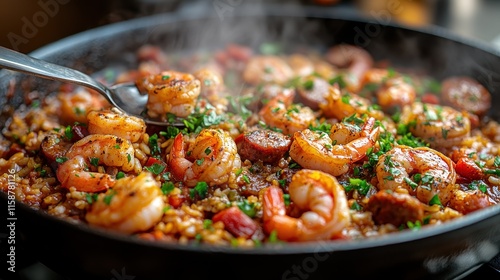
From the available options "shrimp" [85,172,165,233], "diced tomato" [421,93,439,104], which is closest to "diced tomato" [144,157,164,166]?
"shrimp" [85,172,165,233]

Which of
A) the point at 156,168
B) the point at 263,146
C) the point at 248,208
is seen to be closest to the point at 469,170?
the point at 263,146

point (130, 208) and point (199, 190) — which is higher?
point (130, 208)

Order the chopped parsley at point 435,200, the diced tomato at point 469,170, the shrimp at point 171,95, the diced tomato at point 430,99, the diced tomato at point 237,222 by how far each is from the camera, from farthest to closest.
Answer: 1. the diced tomato at point 430,99
2. the shrimp at point 171,95
3. the diced tomato at point 469,170
4. the chopped parsley at point 435,200
5. the diced tomato at point 237,222

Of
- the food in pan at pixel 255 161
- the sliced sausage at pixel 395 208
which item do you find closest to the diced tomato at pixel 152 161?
the food in pan at pixel 255 161

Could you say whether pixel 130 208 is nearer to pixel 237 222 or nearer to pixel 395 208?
pixel 237 222

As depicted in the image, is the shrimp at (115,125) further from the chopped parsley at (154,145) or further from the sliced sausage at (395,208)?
the sliced sausage at (395,208)
